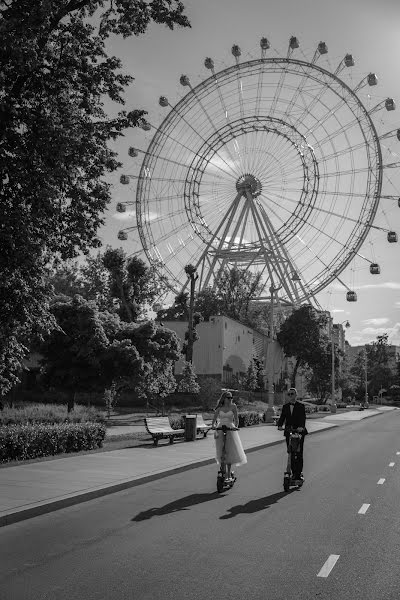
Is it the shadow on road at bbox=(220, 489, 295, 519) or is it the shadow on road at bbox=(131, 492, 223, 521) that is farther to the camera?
the shadow on road at bbox=(220, 489, 295, 519)

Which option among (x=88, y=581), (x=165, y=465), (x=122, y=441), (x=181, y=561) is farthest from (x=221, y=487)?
(x=122, y=441)

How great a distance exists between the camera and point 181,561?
7043 millimetres

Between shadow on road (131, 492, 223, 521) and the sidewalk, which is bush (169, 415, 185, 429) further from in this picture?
shadow on road (131, 492, 223, 521)

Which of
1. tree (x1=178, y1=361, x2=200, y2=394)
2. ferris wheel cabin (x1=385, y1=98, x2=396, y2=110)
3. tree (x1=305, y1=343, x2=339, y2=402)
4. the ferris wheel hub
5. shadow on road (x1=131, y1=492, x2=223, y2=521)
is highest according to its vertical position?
ferris wheel cabin (x1=385, y1=98, x2=396, y2=110)

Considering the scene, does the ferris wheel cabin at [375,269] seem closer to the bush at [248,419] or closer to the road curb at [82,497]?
the bush at [248,419]

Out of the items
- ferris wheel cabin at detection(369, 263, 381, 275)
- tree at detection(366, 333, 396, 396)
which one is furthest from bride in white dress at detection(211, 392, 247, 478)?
tree at detection(366, 333, 396, 396)

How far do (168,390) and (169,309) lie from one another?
137 feet

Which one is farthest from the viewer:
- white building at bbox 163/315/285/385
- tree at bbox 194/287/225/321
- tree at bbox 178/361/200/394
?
tree at bbox 194/287/225/321

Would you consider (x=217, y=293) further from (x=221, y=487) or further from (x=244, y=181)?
(x=221, y=487)

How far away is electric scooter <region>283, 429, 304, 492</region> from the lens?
12433mm

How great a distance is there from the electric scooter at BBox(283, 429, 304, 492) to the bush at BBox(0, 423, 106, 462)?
22.3 feet

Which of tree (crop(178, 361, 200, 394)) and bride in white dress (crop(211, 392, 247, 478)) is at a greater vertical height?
tree (crop(178, 361, 200, 394))

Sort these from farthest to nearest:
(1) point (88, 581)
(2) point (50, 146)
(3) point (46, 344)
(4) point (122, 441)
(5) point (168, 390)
A: (5) point (168, 390) → (3) point (46, 344) → (4) point (122, 441) → (2) point (50, 146) → (1) point (88, 581)

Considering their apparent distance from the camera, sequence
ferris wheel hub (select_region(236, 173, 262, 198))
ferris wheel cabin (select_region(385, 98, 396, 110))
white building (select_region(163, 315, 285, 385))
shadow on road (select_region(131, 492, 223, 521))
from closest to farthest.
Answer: shadow on road (select_region(131, 492, 223, 521)) < ferris wheel cabin (select_region(385, 98, 396, 110)) < ferris wheel hub (select_region(236, 173, 262, 198)) < white building (select_region(163, 315, 285, 385))
